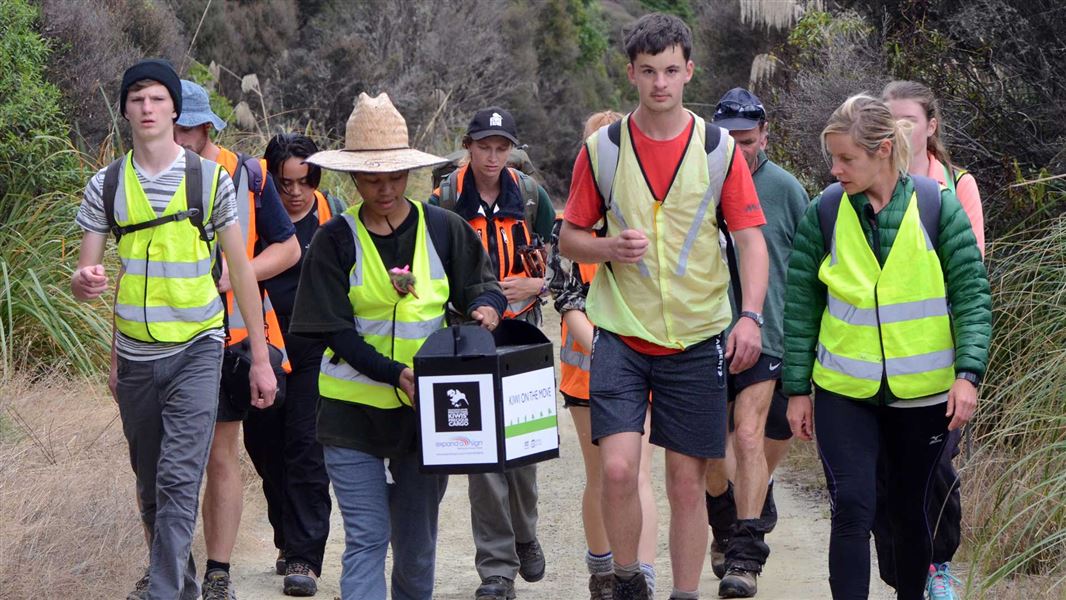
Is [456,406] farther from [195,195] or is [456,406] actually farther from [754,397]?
[754,397]

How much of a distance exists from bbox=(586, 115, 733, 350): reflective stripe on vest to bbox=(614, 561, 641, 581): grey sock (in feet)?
2.83

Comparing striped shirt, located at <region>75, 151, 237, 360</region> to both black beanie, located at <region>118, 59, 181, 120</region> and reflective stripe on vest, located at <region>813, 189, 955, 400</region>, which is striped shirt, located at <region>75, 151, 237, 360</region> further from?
reflective stripe on vest, located at <region>813, 189, 955, 400</region>

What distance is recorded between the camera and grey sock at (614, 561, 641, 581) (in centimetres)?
561

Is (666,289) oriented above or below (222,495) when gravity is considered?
above

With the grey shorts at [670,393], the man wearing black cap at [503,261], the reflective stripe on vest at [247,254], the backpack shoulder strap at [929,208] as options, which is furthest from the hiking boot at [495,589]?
the backpack shoulder strap at [929,208]

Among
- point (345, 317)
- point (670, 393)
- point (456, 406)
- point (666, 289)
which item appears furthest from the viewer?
point (670, 393)

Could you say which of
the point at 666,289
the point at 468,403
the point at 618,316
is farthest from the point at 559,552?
the point at 468,403

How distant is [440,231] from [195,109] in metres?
1.81

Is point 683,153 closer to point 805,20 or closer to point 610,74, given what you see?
point 805,20

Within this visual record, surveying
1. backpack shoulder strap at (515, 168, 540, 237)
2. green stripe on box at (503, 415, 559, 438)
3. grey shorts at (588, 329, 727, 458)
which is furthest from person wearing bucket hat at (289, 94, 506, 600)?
backpack shoulder strap at (515, 168, 540, 237)

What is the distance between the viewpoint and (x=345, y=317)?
5.11m

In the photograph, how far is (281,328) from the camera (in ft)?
23.2

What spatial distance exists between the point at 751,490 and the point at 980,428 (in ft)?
5.12

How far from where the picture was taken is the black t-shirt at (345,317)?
5.08 meters
